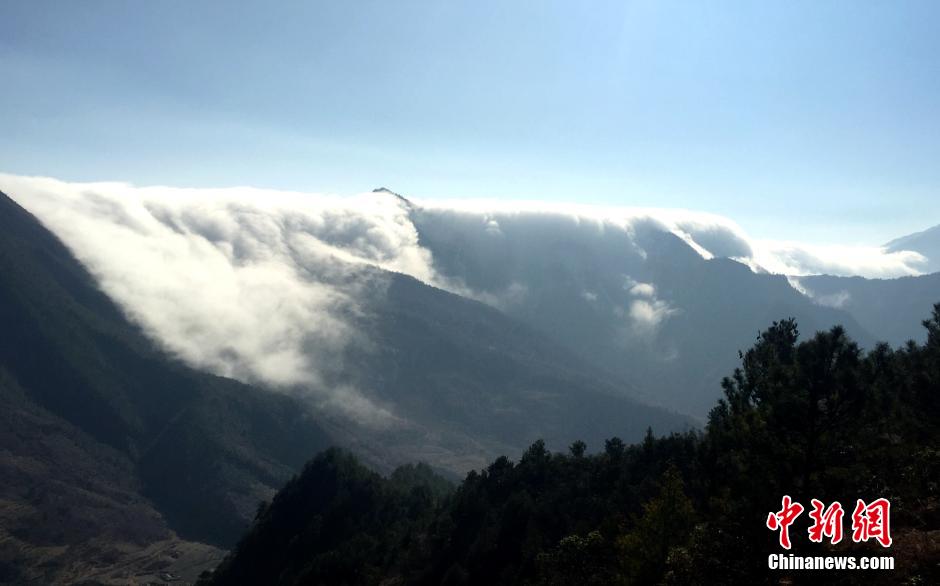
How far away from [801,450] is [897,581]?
11749mm

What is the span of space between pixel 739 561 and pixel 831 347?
65.1ft

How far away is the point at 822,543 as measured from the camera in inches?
1702

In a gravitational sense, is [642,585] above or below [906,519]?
below

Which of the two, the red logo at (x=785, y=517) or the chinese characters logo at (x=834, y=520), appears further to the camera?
the red logo at (x=785, y=517)

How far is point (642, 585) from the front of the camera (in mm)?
52156

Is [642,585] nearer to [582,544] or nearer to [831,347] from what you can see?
[582,544]

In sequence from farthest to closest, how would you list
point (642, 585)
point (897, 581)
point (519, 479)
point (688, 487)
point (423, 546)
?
point (519, 479) → point (423, 546) → point (688, 487) → point (642, 585) → point (897, 581)

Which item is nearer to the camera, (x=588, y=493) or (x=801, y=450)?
(x=801, y=450)

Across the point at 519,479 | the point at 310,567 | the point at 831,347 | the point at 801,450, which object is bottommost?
the point at 310,567

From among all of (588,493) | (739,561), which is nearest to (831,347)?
(739,561)

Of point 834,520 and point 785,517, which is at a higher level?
point 834,520

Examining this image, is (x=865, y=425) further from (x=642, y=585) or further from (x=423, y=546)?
(x=423, y=546)

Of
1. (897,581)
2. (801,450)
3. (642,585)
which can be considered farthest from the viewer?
(642,585)

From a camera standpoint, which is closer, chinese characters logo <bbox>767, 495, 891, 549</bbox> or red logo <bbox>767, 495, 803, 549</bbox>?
chinese characters logo <bbox>767, 495, 891, 549</bbox>
